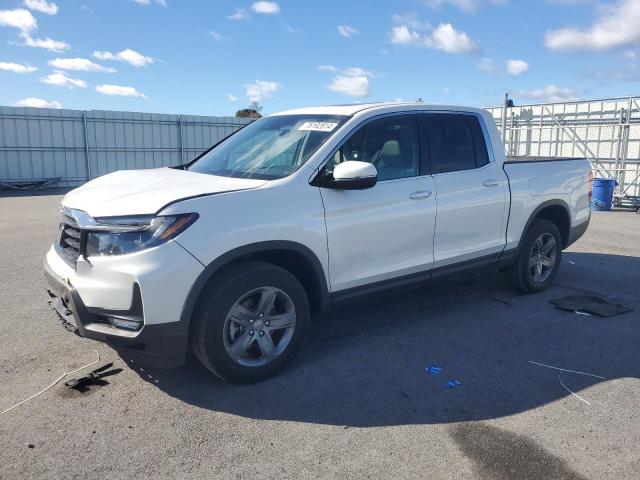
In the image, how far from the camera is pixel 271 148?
454cm

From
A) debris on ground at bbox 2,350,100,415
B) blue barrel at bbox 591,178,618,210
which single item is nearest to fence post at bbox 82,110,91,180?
blue barrel at bbox 591,178,618,210

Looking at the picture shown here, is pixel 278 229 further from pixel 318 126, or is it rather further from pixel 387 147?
pixel 387 147

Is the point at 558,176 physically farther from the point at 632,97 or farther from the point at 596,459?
the point at 632,97

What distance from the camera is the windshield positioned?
13.8 ft

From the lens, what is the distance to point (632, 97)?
586 inches

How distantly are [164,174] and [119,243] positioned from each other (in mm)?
1270

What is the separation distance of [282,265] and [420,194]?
4.42ft

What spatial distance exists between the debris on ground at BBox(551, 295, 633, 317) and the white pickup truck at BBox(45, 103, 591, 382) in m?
0.83

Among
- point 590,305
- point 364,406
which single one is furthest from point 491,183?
point 364,406

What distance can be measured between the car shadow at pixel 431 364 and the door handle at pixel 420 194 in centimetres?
88

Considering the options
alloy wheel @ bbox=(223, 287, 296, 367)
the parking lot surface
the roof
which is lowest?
the parking lot surface

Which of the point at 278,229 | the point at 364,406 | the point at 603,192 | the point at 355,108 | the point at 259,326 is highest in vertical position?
the point at 355,108

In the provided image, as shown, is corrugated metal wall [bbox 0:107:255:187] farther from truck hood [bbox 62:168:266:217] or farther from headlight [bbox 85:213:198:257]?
headlight [bbox 85:213:198:257]

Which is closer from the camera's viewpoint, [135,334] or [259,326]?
[135,334]
